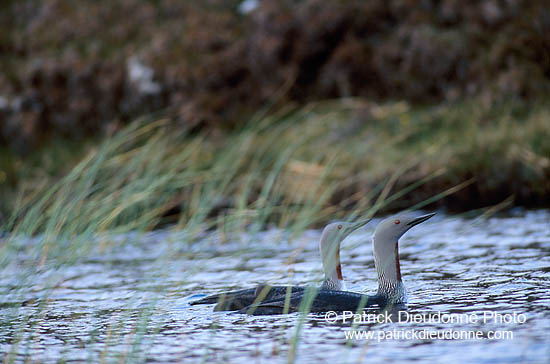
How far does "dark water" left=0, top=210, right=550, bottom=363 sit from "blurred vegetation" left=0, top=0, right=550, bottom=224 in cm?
392

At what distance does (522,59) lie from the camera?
14102 mm

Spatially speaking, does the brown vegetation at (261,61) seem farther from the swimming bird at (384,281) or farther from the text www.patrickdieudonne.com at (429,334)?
the text www.patrickdieudonne.com at (429,334)

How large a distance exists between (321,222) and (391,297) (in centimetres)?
459

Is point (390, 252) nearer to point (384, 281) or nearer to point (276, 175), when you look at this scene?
point (384, 281)

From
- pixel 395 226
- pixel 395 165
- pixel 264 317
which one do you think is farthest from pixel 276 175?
pixel 395 165

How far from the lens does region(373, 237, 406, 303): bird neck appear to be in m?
5.40

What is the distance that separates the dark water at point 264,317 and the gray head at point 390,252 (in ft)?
0.55

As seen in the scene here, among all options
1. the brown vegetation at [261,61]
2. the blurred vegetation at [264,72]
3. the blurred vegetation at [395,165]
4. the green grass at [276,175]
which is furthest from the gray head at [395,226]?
the brown vegetation at [261,61]

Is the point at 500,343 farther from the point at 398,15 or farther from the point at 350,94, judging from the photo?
the point at 398,15

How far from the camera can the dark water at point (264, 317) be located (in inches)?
175

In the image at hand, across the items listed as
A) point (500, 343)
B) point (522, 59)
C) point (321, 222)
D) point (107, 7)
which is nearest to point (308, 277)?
point (500, 343)

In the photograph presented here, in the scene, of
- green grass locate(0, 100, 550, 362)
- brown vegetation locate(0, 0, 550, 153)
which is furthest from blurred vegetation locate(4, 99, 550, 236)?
brown vegetation locate(0, 0, 550, 153)

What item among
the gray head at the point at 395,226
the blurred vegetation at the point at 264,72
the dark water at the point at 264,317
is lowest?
the dark water at the point at 264,317

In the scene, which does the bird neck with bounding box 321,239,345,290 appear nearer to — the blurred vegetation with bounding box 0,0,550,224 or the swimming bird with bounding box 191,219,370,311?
the swimming bird with bounding box 191,219,370,311
